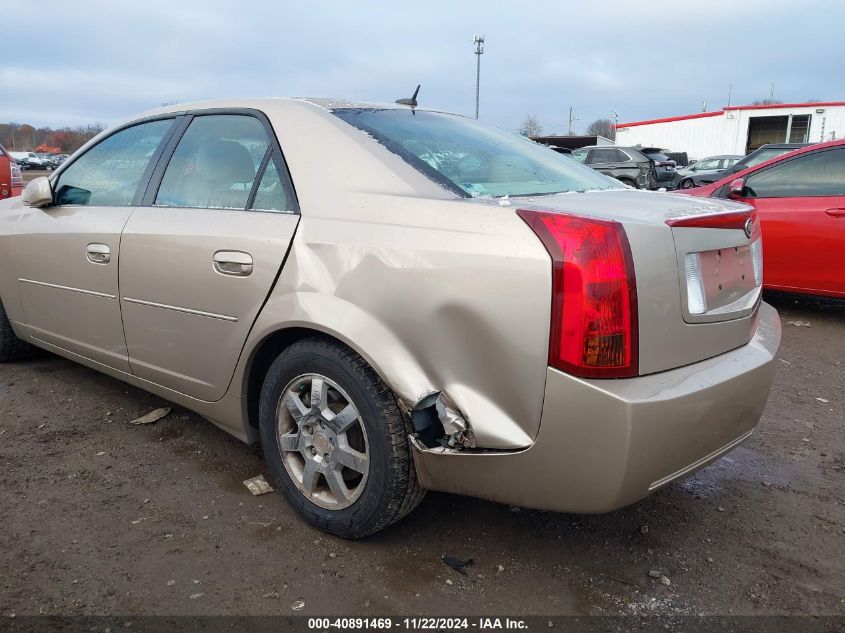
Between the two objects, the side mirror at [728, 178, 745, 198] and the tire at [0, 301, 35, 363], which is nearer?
the tire at [0, 301, 35, 363]

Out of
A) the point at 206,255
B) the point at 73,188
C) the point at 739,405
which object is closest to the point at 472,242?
the point at 739,405

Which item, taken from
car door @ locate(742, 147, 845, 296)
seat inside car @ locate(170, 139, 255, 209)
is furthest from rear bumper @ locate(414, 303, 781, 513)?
car door @ locate(742, 147, 845, 296)

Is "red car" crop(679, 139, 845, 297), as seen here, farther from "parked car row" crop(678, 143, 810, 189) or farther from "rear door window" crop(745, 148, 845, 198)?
"parked car row" crop(678, 143, 810, 189)

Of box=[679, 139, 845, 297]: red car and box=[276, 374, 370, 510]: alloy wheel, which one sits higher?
box=[679, 139, 845, 297]: red car

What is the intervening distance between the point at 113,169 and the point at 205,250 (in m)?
1.15

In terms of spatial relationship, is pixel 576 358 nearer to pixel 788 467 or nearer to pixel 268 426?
pixel 268 426

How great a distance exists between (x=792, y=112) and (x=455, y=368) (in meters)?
41.3

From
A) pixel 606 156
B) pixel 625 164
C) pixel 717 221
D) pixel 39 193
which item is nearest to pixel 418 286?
pixel 717 221

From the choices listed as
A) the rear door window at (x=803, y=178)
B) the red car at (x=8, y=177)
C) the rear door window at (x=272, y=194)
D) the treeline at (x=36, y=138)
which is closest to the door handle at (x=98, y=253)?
the rear door window at (x=272, y=194)

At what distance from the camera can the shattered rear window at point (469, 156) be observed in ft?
7.79

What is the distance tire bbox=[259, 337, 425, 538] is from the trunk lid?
0.76m

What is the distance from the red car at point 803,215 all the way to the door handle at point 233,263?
4632 mm

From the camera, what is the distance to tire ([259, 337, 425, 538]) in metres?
2.10

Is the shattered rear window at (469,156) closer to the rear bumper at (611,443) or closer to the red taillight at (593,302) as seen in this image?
the red taillight at (593,302)
